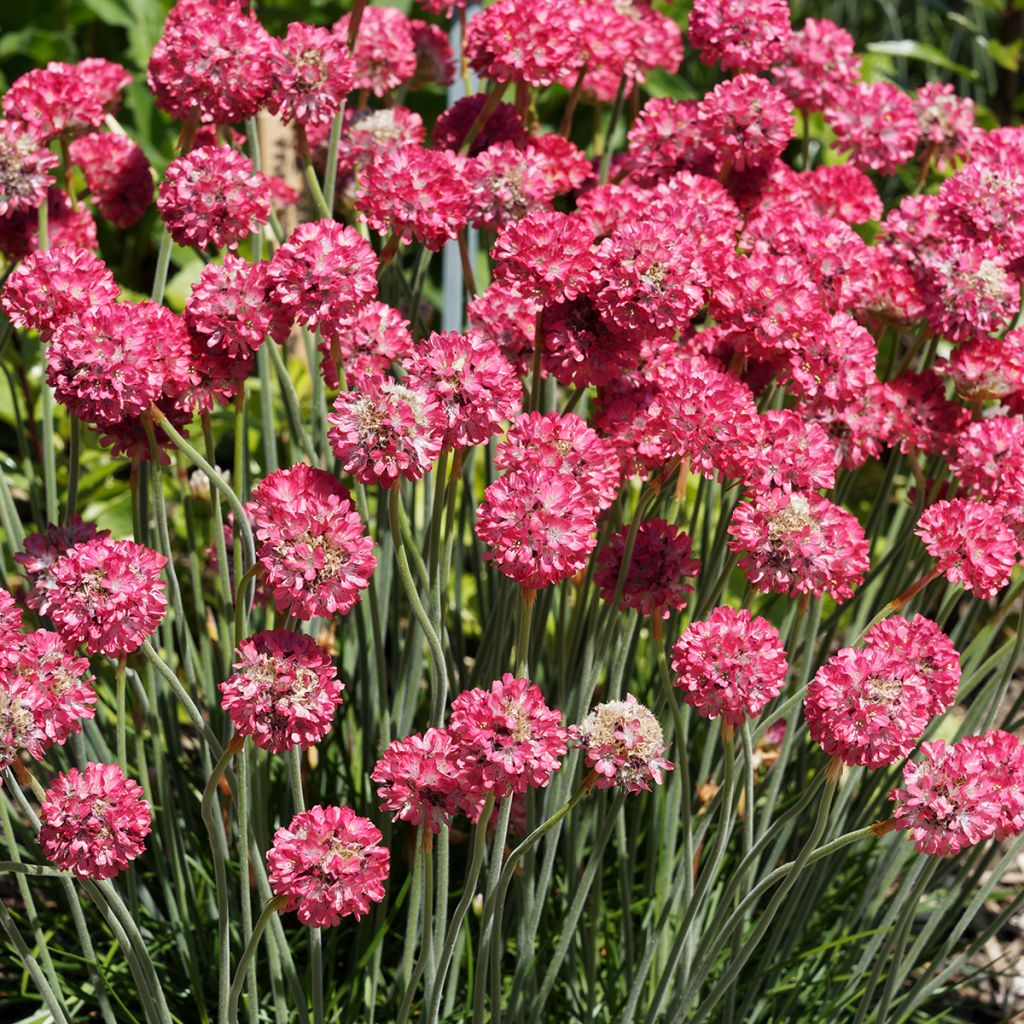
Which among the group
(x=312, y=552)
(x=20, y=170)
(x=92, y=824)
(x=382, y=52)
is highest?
(x=382, y=52)

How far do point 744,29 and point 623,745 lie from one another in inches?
42.0

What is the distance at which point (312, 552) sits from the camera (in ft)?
3.55

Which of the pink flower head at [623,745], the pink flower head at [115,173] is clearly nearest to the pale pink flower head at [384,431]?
the pink flower head at [623,745]

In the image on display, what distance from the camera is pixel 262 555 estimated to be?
1.09m

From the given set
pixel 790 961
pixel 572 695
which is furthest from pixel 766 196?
pixel 790 961

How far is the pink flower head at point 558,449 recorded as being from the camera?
1.17 metres

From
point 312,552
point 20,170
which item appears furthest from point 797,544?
point 20,170

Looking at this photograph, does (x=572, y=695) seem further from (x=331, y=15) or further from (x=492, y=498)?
(x=331, y=15)

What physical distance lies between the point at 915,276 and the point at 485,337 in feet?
1.95

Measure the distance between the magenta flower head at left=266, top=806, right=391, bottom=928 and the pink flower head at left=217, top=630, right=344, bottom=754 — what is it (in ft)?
0.24

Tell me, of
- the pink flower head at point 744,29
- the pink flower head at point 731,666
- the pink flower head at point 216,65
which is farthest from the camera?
the pink flower head at point 744,29

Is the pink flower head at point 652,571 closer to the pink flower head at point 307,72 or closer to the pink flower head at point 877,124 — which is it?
the pink flower head at point 307,72

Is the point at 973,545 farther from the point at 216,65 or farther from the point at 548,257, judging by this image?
the point at 216,65

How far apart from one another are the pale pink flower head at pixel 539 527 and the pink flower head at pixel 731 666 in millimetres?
160
